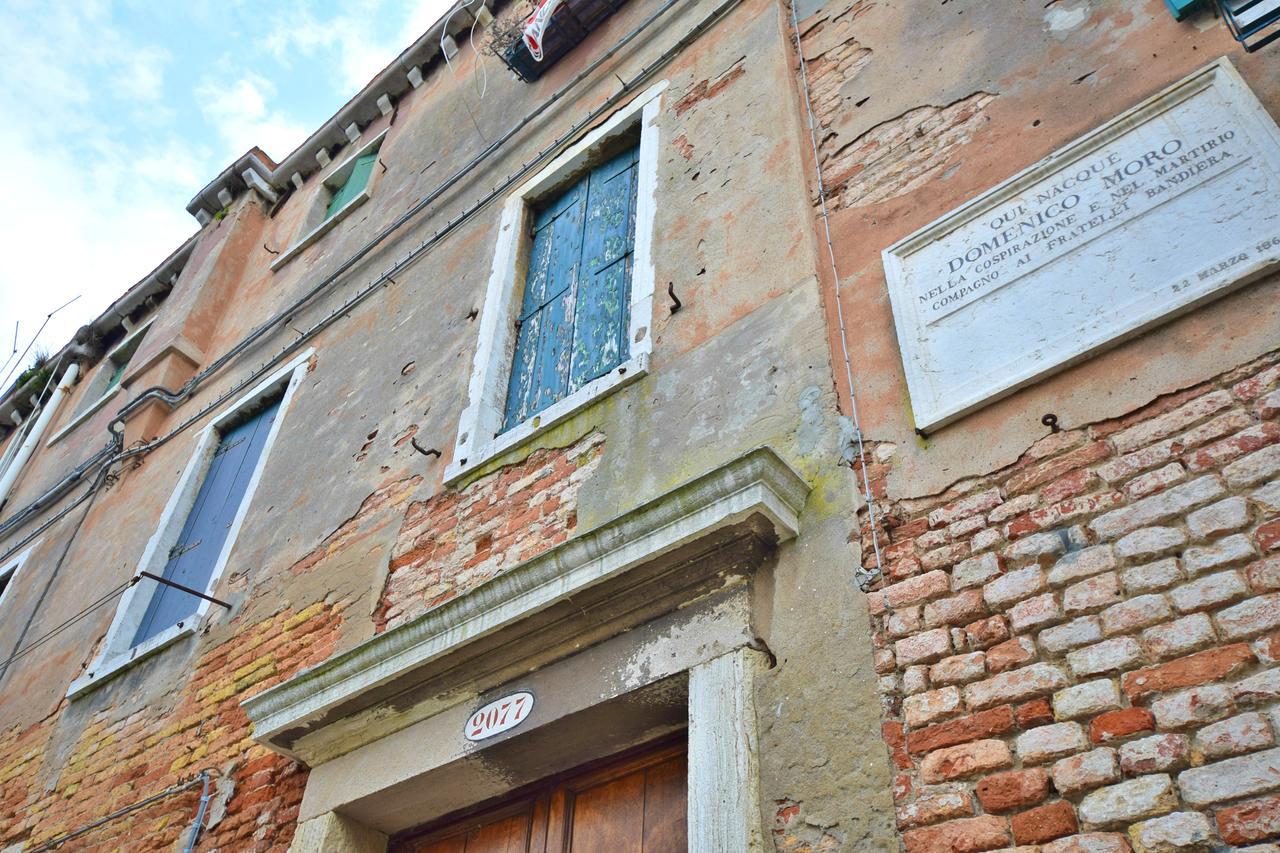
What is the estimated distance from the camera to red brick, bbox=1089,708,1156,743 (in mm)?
2420

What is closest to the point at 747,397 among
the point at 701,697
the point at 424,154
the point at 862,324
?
the point at 862,324

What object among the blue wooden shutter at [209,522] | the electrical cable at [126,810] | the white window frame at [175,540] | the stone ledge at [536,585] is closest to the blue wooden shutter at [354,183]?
the white window frame at [175,540]

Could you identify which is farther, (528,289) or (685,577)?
(528,289)

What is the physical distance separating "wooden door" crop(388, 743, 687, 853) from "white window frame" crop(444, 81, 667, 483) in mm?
1647

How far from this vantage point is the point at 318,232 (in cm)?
933

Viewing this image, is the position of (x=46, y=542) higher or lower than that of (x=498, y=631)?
higher

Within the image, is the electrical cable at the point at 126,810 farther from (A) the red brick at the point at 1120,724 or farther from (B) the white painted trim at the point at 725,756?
(A) the red brick at the point at 1120,724

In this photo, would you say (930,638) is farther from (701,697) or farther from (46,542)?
(46,542)

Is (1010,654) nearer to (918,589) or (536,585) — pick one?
(918,589)

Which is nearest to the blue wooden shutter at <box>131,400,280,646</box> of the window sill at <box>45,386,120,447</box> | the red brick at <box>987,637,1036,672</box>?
the window sill at <box>45,386,120,447</box>

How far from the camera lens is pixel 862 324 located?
3824 millimetres

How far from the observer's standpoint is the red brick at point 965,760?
2604 millimetres

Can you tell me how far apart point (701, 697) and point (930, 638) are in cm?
77

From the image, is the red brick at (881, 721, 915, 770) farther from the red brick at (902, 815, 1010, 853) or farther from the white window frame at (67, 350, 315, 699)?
the white window frame at (67, 350, 315, 699)
